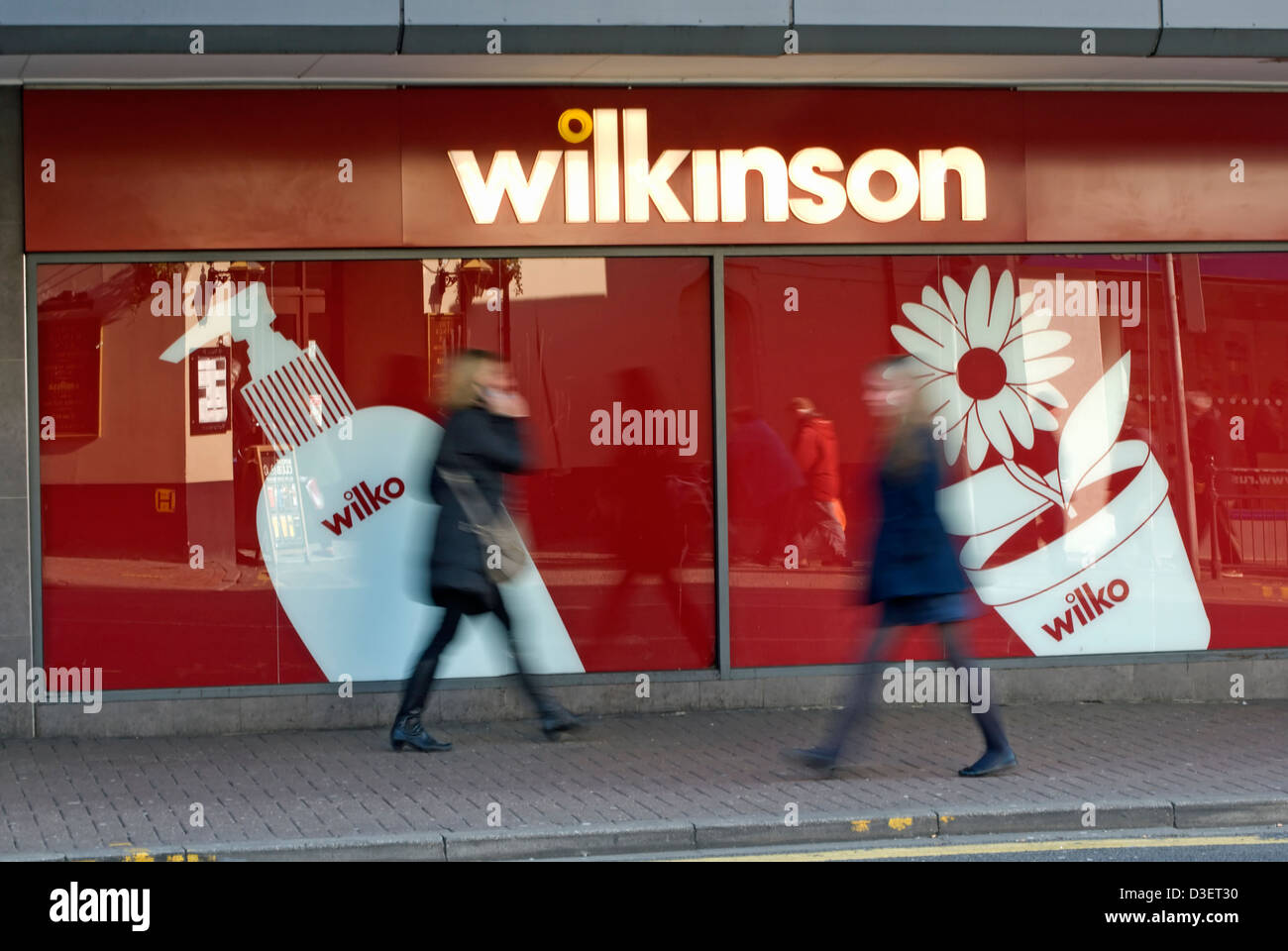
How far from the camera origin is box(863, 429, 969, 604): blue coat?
712cm

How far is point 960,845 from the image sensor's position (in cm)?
636

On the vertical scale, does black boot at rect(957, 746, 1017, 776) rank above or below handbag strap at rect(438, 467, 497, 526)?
below

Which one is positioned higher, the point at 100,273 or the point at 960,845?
the point at 100,273

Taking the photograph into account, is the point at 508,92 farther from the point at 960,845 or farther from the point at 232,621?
the point at 960,845

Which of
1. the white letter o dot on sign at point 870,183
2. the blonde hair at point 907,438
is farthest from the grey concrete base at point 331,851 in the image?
the white letter o dot on sign at point 870,183

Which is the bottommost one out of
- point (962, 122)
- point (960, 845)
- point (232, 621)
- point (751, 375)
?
point (960, 845)

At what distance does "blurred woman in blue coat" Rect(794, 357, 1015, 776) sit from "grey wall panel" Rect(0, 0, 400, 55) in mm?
3324

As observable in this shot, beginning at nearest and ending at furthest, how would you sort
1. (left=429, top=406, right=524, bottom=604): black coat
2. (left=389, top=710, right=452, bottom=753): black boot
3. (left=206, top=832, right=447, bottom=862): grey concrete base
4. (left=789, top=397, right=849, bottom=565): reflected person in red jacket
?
(left=206, top=832, right=447, bottom=862): grey concrete base, (left=429, top=406, right=524, bottom=604): black coat, (left=389, top=710, right=452, bottom=753): black boot, (left=789, top=397, right=849, bottom=565): reflected person in red jacket

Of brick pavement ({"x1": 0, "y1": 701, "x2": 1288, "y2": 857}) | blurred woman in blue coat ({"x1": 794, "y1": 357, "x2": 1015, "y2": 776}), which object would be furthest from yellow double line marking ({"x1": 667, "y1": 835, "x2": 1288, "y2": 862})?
blurred woman in blue coat ({"x1": 794, "y1": 357, "x2": 1015, "y2": 776})

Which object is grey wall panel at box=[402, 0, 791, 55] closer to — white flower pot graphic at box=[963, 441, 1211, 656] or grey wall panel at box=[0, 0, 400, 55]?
grey wall panel at box=[0, 0, 400, 55]

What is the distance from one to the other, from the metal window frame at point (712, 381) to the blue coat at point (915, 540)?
2.30 m

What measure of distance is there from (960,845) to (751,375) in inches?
152
